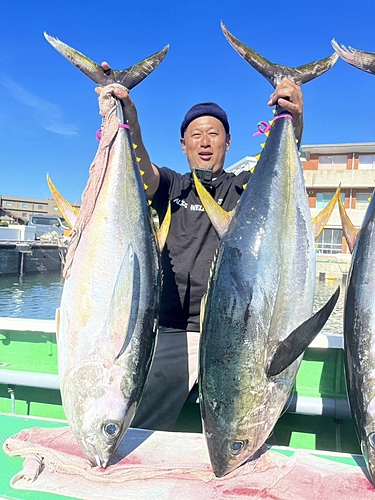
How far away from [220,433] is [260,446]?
22cm

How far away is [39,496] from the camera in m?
1.66

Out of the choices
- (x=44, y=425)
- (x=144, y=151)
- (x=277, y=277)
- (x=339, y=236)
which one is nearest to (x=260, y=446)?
(x=277, y=277)

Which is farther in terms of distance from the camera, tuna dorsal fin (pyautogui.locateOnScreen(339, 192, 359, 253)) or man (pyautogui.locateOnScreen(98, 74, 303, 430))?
man (pyautogui.locateOnScreen(98, 74, 303, 430))

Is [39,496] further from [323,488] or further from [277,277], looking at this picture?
[277,277]

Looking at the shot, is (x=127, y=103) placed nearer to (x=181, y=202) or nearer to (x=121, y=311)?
(x=181, y=202)

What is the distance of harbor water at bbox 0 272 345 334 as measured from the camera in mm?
13890

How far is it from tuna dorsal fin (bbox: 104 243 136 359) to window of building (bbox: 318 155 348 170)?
1170 inches

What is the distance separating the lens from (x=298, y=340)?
5.73 ft

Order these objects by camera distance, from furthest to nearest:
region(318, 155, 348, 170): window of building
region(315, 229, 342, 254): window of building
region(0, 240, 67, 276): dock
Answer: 1. region(318, 155, 348, 170): window of building
2. region(315, 229, 342, 254): window of building
3. region(0, 240, 67, 276): dock

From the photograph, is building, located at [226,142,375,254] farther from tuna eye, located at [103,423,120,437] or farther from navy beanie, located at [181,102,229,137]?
tuna eye, located at [103,423,120,437]

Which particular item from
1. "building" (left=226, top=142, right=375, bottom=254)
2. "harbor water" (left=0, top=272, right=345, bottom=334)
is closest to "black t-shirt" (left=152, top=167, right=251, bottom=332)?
"harbor water" (left=0, top=272, right=345, bottom=334)

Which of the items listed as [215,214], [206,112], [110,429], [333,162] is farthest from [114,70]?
[333,162]

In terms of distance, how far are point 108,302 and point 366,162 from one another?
98.8ft

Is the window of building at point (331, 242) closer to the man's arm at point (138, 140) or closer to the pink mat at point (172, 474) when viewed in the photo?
the man's arm at point (138, 140)
